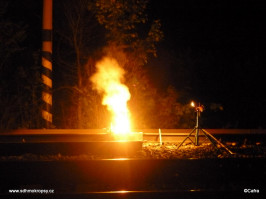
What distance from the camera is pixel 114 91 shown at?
13477mm

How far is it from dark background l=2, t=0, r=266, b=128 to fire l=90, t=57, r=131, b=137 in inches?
179

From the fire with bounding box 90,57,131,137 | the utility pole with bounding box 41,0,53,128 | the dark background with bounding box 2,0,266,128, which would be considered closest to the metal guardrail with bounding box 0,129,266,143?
the fire with bounding box 90,57,131,137

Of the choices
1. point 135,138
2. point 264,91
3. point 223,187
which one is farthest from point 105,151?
point 264,91

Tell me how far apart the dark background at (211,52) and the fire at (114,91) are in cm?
455

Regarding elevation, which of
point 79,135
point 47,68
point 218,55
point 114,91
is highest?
point 218,55

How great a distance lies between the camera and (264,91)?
59.4ft

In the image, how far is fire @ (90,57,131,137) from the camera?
1227 centimetres

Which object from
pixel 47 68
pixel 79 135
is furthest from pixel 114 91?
pixel 47 68

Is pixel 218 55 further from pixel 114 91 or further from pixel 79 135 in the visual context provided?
pixel 79 135

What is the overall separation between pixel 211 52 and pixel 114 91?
952 centimetres

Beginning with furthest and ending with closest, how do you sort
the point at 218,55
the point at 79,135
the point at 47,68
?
Result: the point at 218,55 < the point at 47,68 < the point at 79,135

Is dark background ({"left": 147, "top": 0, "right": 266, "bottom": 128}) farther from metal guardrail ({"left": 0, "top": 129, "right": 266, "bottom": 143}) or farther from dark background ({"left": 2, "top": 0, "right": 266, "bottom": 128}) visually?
metal guardrail ({"left": 0, "top": 129, "right": 266, "bottom": 143})

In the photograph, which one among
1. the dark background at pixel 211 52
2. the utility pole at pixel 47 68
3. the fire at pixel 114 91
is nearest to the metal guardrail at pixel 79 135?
the fire at pixel 114 91

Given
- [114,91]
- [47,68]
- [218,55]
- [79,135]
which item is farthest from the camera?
[218,55]
